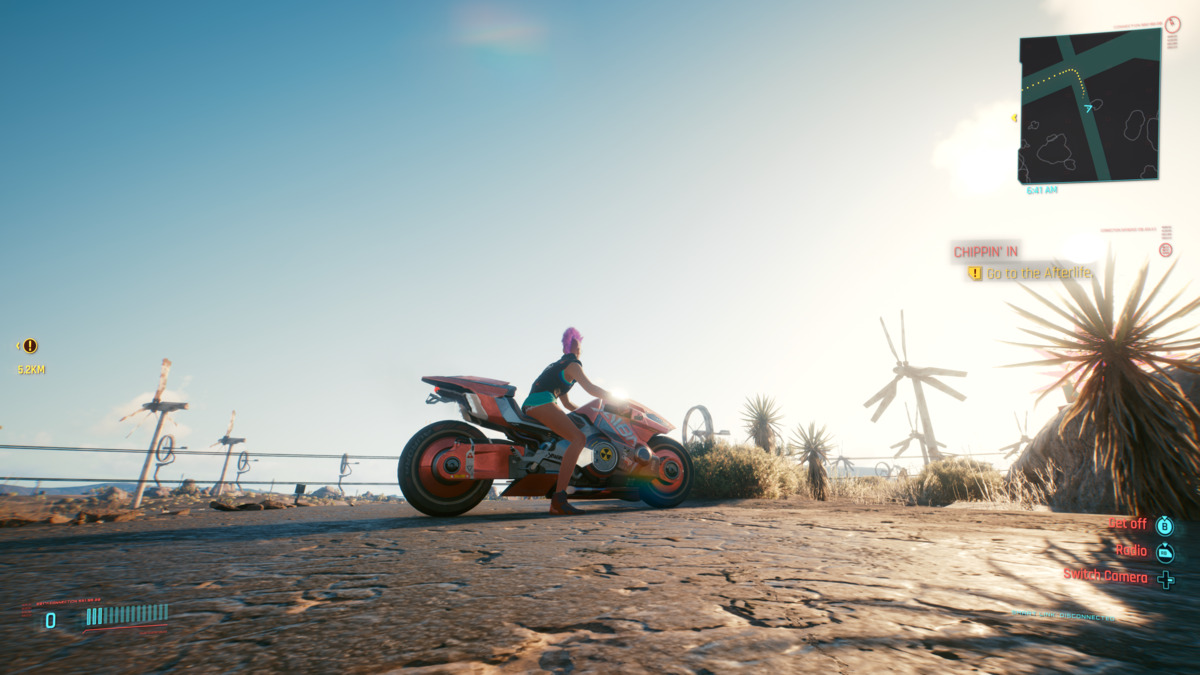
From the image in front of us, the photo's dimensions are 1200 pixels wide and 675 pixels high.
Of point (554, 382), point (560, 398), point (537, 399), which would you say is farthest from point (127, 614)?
point (560, 398)

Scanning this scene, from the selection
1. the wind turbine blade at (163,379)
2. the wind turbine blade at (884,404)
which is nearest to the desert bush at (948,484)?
the wind turbine blade at (884,404)

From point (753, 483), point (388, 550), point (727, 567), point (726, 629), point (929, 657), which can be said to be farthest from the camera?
point (753, 483)

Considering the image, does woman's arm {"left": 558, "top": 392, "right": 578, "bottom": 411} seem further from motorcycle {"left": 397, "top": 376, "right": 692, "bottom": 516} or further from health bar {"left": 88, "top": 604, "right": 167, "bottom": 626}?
health bar {"left": 88, "top": 604, "right": 167, "bottom": 626}

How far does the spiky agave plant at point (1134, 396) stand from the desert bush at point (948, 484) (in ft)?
26.8

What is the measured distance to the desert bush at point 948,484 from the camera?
1266 cm

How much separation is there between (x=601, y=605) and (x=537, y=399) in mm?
3858

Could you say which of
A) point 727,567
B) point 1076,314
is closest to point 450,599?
point 727,567

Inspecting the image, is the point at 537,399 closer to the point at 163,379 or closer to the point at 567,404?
the point at 567,404

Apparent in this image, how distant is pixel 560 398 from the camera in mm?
5793

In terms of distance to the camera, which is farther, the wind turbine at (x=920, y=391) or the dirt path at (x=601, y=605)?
the wind turbine at (x=920, y=391)

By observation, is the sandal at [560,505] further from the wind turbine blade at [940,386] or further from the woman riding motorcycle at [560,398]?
the wind turbine blade at [940,386]

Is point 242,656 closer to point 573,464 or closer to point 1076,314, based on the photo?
point 573,464

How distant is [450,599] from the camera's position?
1.80 m

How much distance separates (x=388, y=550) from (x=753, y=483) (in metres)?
8.13
